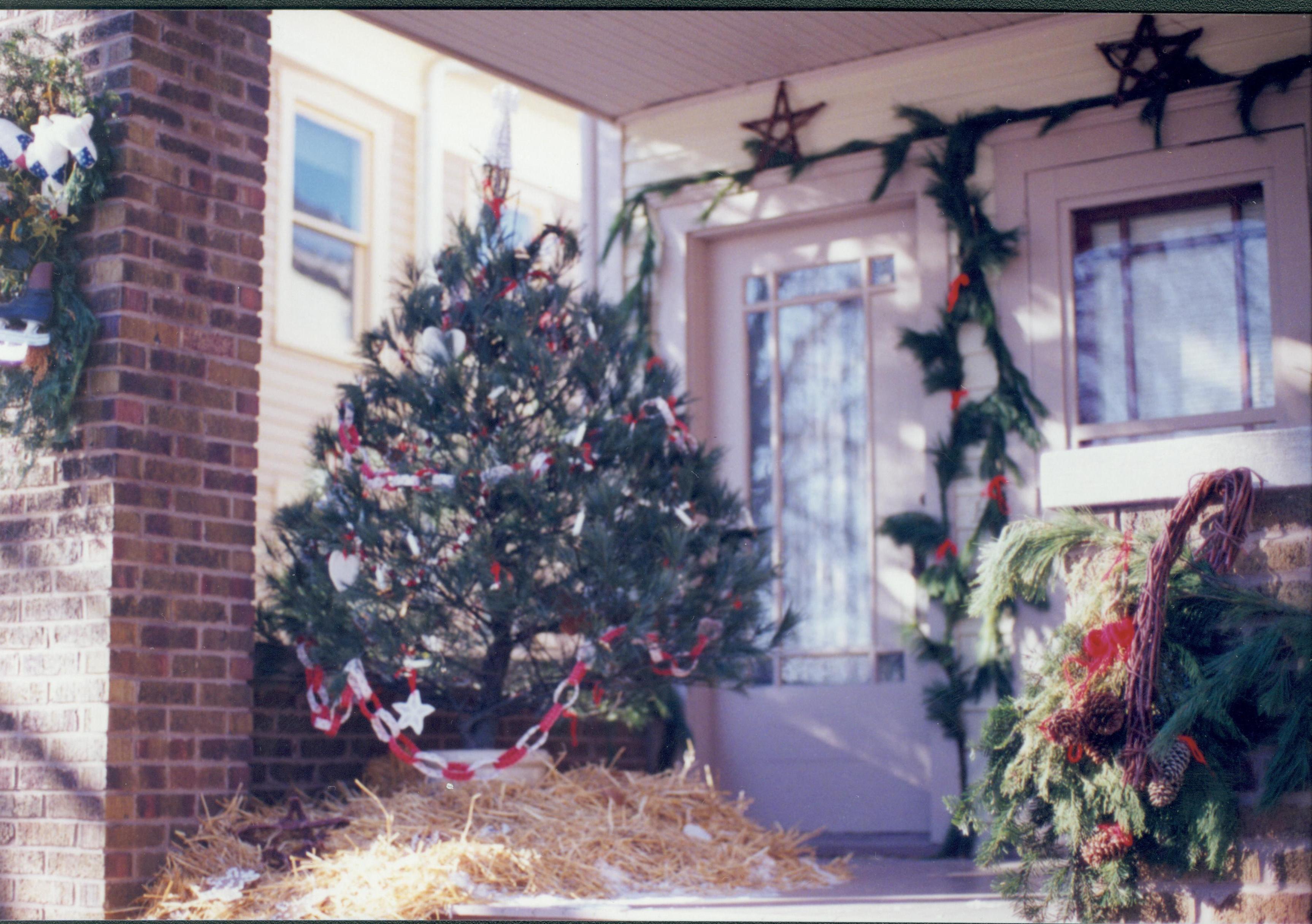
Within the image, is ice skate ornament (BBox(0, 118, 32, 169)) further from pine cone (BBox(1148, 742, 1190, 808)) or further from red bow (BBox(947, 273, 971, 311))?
pine cone (BBox(1148, 742, 1190, 808))

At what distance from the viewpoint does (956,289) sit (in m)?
5.05

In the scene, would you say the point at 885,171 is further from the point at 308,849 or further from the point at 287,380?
the point at 287,380

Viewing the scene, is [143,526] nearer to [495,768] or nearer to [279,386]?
[495,768]

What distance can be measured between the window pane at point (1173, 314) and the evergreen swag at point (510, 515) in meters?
1.47

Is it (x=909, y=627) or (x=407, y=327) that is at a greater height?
(x=407, y=327)

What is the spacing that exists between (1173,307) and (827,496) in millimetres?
1460

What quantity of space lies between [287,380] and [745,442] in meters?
3.28

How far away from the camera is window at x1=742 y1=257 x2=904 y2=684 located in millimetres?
5289

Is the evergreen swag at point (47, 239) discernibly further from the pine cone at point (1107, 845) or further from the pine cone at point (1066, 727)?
the pine cone at point (1107, 845)

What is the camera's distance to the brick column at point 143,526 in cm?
355

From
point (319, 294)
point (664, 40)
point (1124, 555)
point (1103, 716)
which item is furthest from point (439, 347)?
point (319, 294)

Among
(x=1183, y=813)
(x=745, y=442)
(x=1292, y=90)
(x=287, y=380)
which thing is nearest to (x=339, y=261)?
(x=287, y=380)

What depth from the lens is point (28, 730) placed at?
12.0ft

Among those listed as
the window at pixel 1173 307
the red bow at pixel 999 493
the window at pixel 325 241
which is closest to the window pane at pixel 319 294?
the window at pixel 325 241
